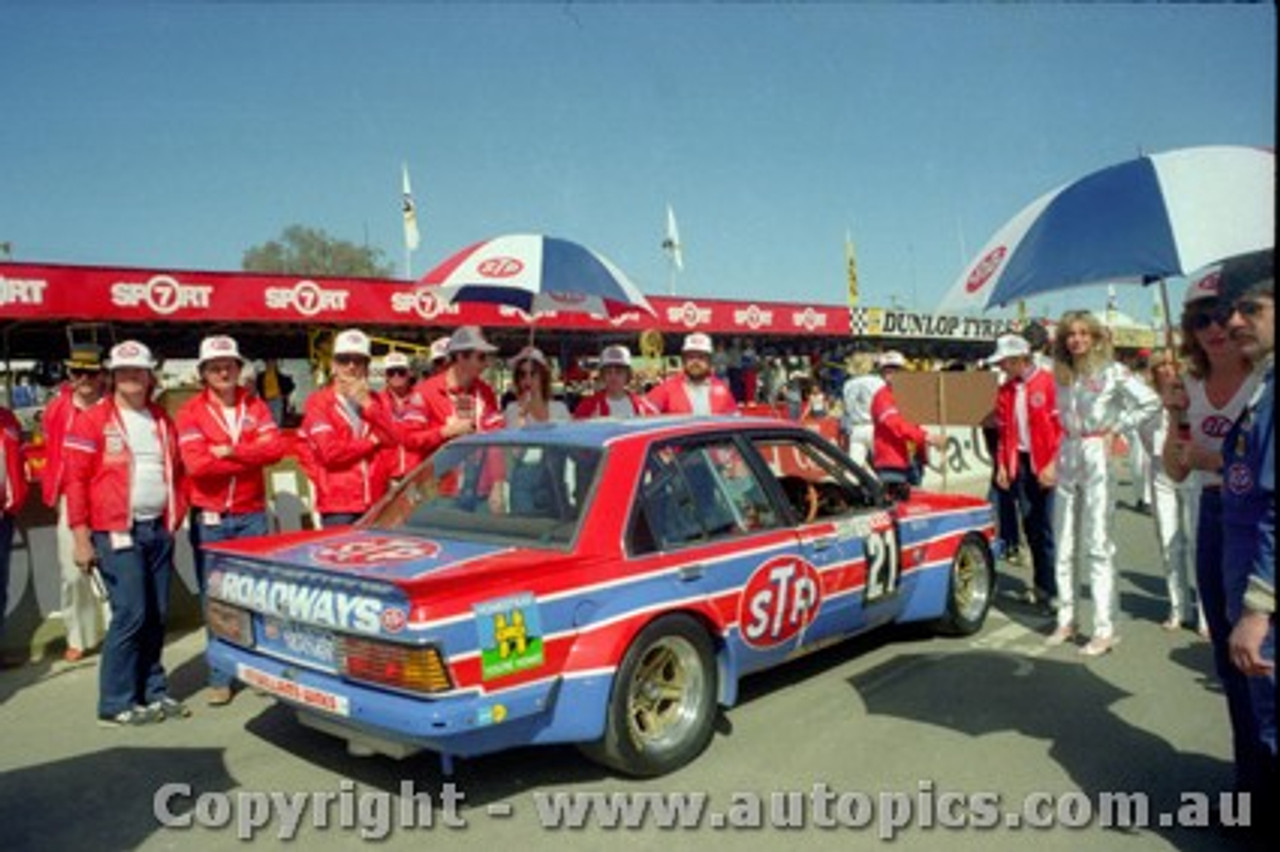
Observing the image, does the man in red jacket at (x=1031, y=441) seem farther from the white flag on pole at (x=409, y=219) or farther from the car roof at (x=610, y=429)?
the white flag on pole at (x=409, y=219)

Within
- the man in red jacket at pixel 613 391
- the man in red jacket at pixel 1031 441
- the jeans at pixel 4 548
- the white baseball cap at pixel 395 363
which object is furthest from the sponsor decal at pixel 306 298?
the man in red jacket at pixel 1031 441

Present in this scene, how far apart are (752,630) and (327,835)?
1.91 m

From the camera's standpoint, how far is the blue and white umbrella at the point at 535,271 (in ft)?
20.1

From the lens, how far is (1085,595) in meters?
7.13

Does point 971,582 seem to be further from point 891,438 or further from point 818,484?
point 891,438

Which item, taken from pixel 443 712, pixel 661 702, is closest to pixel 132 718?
pixel 443 712

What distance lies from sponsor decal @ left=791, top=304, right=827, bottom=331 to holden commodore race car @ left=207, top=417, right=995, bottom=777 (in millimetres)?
23589

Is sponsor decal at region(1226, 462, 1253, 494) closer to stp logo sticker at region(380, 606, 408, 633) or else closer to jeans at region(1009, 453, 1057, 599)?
stp logo sticker at region(380, 606, 408, 633)

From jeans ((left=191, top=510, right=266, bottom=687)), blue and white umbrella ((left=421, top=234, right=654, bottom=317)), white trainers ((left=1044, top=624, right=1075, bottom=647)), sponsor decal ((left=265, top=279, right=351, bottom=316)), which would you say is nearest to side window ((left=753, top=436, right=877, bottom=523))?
white trainers ((left=1044, top=624, right=1075, bottom=647))

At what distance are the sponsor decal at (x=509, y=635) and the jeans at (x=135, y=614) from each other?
2340 millimetres

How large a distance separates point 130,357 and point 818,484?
12.0ft

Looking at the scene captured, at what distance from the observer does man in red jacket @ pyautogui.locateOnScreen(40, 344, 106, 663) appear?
5.87 m

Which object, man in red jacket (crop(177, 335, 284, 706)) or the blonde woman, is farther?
the blonde woman

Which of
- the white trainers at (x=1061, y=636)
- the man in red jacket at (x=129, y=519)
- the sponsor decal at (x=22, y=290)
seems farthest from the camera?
the sponsor decal at (x=22, y=290)
